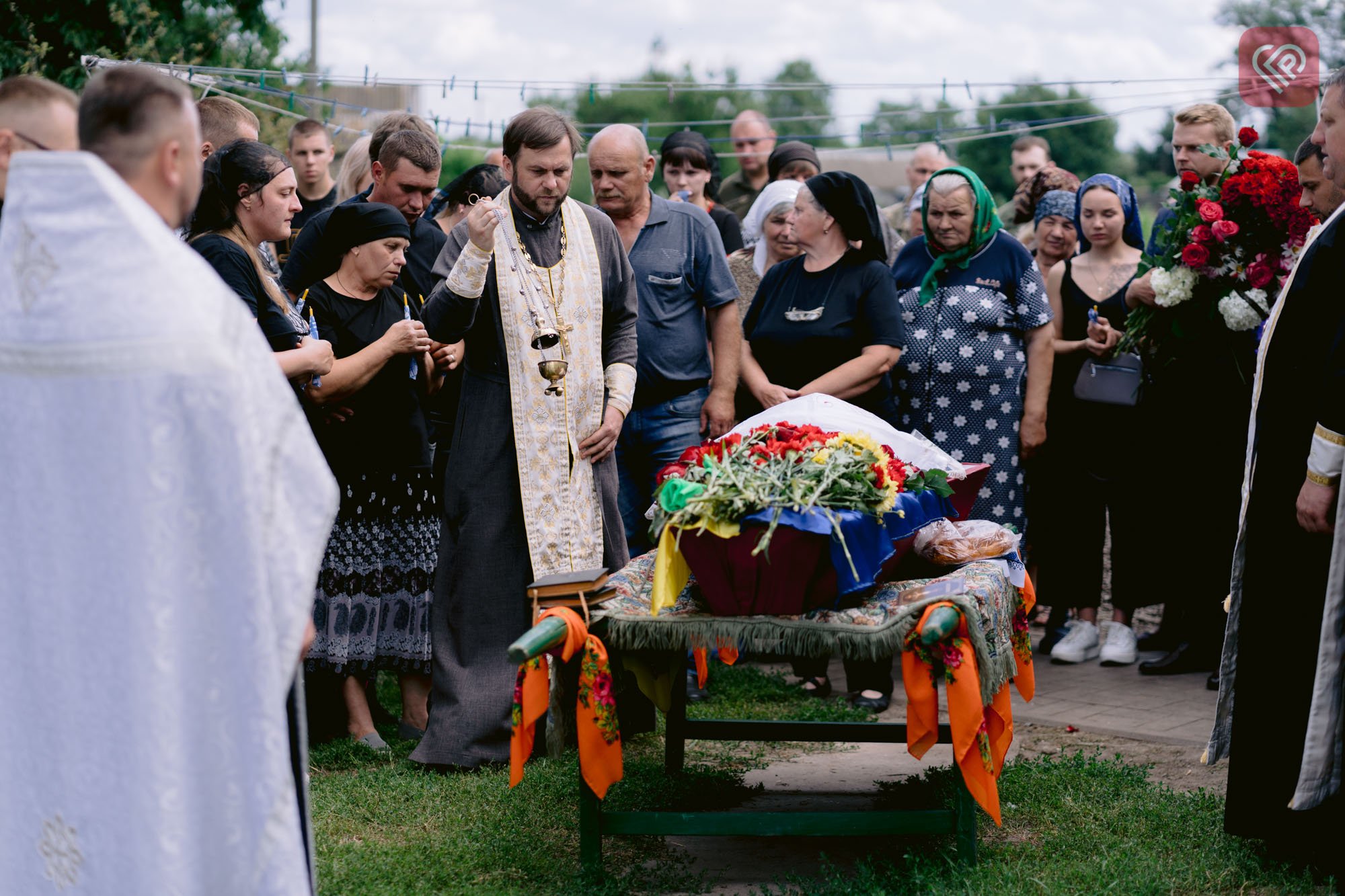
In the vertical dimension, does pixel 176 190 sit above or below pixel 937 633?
above

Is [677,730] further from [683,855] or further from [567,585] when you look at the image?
[567,585]

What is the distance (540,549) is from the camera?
17.0ft

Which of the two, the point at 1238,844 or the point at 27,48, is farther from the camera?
the point at 27,48

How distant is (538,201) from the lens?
5.18m

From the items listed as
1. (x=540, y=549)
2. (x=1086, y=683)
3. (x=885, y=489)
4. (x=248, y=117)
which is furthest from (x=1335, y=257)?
(x=248, y=117)

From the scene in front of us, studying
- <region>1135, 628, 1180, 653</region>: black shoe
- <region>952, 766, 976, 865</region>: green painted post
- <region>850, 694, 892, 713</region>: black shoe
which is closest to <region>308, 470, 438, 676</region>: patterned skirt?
<region>850, 694, 892, 713</region>: black shoe

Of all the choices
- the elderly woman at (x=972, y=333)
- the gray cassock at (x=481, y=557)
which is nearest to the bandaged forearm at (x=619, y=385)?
the gray cassock at (x=481, y=557)

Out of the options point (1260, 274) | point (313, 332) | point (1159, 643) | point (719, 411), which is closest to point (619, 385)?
point (719, 411)

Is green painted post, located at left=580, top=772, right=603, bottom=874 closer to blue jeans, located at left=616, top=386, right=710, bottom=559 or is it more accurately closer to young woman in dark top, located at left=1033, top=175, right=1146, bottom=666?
blue jeans, located at left=616, top=386, right=710, bottom=559

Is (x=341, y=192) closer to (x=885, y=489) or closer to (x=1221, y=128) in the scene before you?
(x=885, y=489)

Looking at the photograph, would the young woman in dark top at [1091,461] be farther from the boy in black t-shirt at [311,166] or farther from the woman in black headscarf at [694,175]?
the boy in black t-shirt at [311,166]

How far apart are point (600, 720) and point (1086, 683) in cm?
366

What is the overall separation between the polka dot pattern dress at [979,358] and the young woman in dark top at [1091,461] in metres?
0.70

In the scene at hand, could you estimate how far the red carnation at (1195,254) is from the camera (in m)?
6.00
